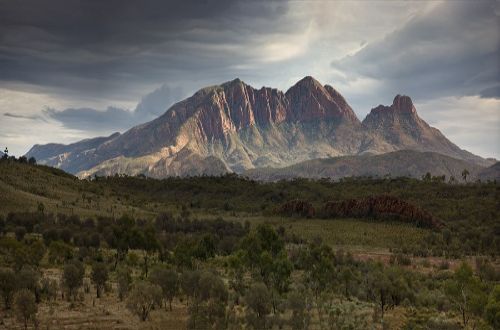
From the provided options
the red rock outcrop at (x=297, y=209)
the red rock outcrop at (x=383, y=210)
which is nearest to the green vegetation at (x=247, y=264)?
the red rock outcrop at (x=297, y=209)

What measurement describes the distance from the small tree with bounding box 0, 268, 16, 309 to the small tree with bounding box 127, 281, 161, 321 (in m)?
9.05

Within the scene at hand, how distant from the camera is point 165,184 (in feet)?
641

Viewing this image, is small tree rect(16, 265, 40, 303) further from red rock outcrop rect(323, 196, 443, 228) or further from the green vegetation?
red rock outcrop rect(323, 196, 443, 228)

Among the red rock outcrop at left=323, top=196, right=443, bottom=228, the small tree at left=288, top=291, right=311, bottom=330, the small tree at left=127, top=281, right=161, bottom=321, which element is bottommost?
the small tree at left=288, top=291, right=311, bottom=330

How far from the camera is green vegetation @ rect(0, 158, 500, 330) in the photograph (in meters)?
39.0

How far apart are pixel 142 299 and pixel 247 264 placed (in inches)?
901

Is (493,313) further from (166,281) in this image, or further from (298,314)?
(166,281)

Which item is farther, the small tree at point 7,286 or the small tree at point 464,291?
the small tree at point 464,291

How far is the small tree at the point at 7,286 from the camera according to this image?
3972cm

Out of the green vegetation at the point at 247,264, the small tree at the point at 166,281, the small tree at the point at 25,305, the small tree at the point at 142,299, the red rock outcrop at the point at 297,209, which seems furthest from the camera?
the red rock outcrop at the point at 297,209

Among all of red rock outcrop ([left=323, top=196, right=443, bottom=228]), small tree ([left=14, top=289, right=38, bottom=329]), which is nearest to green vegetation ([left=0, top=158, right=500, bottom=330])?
small tree ([left=14, top=289, right=38, bottom=329])

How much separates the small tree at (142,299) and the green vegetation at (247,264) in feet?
0.50

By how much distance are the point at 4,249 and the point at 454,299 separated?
4902cm

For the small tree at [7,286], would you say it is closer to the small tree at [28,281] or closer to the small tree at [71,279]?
the small tree at [28,281]
